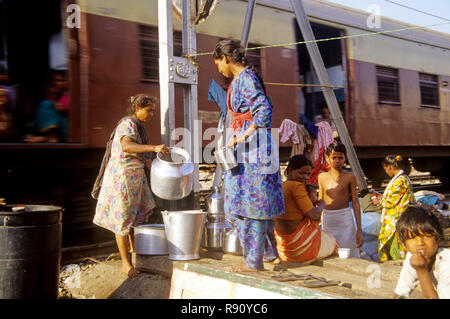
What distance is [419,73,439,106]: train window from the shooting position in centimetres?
1075

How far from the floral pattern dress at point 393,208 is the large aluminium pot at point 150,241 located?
7.01 feet

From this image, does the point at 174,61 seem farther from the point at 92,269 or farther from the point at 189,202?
the point at 92,269

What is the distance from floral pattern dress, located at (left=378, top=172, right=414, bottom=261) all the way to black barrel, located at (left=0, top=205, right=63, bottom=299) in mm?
3062

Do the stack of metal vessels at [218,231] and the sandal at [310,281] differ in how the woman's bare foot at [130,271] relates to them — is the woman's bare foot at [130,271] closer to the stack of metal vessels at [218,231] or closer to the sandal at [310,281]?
the stack of metal vessels at [218,231]

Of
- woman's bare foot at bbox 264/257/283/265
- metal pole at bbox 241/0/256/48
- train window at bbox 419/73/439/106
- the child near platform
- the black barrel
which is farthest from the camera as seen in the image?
train window at bbox 419/73/439/106

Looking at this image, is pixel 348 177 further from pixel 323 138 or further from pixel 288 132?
pixel 323 138

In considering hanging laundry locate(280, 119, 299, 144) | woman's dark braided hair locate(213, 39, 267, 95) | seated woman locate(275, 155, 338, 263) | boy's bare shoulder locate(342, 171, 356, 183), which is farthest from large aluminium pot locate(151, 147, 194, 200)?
hanging laundry locate(280, 119, 299, 144)

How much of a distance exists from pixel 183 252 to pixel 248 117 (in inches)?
52.3

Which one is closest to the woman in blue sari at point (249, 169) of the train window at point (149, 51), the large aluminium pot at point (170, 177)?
the large aluminium pot at point (170, 177)

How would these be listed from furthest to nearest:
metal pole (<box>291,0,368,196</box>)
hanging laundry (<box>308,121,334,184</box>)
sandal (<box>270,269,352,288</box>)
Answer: hanging laundry (<box>308,121,334,184</box>) → metal pole (<box>291,0,368,196</box>) → sandal (<box>270,269,352,288</box>)

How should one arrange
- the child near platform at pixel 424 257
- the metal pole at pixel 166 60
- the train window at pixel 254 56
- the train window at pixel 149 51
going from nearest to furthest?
the child near platform at pixel 424 257 → the metal pole at pixel 166 60 → the train window at pixel 149 51 → the train window at pixel 254 56

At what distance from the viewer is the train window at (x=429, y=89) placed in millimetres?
10750

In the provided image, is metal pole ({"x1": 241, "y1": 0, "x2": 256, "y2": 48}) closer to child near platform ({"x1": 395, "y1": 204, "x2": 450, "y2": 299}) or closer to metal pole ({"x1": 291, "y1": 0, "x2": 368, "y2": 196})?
metal pole ({"x1": 291, "y1": 0, "x2": 368, "y2": 196})

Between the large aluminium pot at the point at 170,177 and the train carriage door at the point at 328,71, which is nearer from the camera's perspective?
the large aluminium pot at the point at 170,177
